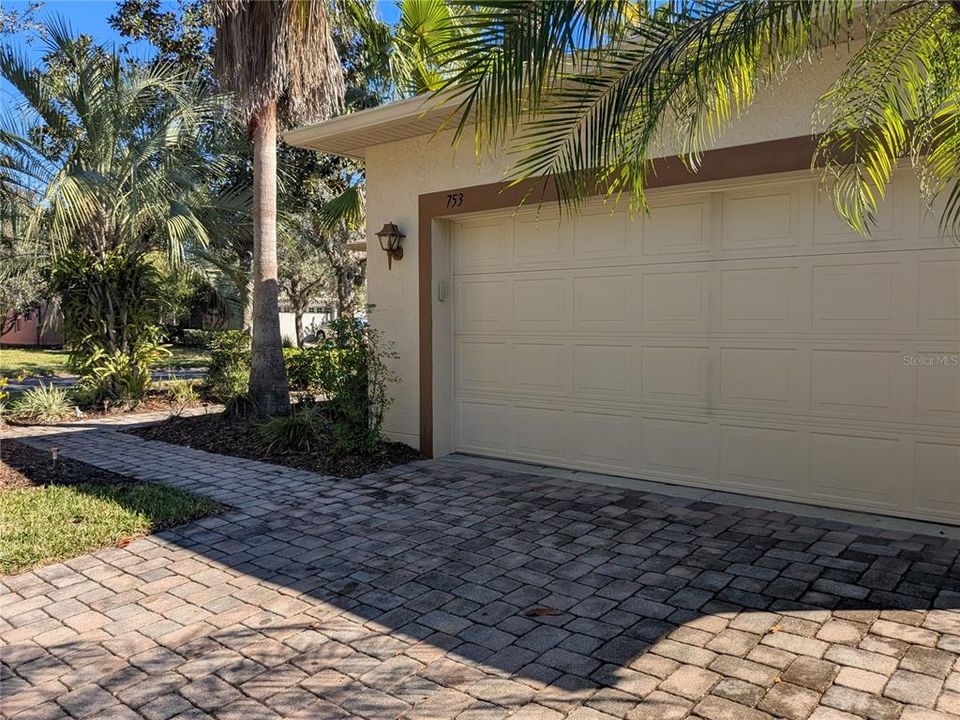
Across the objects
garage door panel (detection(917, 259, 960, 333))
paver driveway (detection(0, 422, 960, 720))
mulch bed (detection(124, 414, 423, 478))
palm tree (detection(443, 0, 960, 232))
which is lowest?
paver driveway (detection(0, 422, 960, 720))

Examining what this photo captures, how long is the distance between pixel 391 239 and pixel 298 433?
2408mm

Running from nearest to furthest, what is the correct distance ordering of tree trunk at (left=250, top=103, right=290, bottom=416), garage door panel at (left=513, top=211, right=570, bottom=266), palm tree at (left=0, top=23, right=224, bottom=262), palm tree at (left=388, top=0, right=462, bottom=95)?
garage door panel at (left=513, top=211, right=570, bottom=266), palm tree at (left=388, top=0, right=462, bottom=95), tree trunk at (left=250, top=103, right=290, bottom=416), palm tree at (left=0, top=23, right=224, bottom=262)

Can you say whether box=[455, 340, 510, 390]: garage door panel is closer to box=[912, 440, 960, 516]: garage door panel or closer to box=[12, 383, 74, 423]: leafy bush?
box=[912, 440, 960, 516]: garage door panel

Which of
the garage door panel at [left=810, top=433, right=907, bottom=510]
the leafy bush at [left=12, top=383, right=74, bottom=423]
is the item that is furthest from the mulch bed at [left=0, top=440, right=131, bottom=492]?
the garage door panel at [left=810, top=433, right=907, bottom=510]

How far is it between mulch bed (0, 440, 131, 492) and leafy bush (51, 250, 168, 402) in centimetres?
337

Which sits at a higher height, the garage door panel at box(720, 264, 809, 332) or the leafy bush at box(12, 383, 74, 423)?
the garage door panel at box(720, 264, 809, 332)

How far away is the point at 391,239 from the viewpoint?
7871 millimetres

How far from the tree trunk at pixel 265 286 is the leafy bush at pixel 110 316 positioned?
2886 mm

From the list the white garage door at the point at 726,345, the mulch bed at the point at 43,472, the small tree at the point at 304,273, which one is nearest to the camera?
the white garage door at the point at 726,345

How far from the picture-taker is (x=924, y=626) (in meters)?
3.52

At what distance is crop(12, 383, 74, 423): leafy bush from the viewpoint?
412 inches

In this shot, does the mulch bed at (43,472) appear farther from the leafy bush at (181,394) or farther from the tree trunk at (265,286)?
the leafy bush at (181,394)

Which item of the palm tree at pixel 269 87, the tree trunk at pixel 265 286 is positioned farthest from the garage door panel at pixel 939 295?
the tree trunk at pixel 265 286

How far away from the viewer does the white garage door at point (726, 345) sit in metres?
5.23
